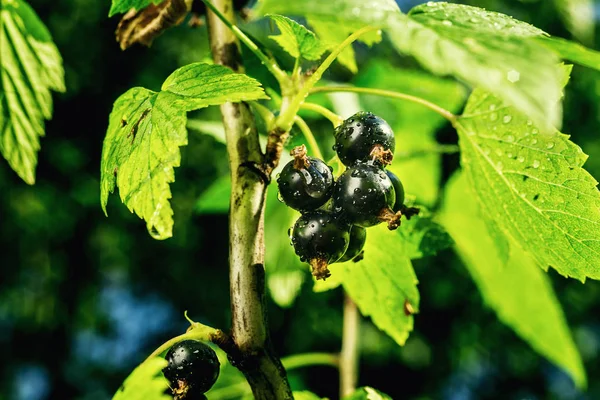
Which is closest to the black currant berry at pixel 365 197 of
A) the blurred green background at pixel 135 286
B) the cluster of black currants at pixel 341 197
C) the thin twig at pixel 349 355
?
the cluster of black currants at pixel 341 197

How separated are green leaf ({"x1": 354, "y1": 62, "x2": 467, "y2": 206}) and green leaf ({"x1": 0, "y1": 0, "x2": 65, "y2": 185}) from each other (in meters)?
0.83

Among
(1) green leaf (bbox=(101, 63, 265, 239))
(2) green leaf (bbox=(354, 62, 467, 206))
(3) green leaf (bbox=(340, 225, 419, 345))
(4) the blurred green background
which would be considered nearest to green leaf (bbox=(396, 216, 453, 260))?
(3) green leaf (bbox=(340, 225, 419, 345))

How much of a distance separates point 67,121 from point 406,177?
507 centimetres

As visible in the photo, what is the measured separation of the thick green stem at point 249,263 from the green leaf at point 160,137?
70 millimetres

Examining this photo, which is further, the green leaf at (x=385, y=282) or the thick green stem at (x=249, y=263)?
the green leaf at (x=385, y=282)

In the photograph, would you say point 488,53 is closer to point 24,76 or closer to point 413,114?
point 24,76

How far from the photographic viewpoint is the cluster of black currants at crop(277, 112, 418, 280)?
0.56 meters

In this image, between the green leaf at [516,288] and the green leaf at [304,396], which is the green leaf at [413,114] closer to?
the green leaf at [516,288]

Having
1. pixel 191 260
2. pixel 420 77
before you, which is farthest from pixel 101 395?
pixel 420 77

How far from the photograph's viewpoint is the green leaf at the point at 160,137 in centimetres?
55

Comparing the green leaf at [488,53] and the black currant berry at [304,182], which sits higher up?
the green leaf at [488,53]

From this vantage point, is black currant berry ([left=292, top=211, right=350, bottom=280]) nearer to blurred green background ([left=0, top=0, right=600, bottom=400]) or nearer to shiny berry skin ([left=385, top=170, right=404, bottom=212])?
shiny berry skin ([left=385, top=170, right=404, bottom=212])

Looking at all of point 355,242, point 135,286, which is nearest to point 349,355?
point 355,242

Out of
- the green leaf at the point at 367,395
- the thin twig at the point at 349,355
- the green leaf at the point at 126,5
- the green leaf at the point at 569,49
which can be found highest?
the green leaf at the point at 569,49
